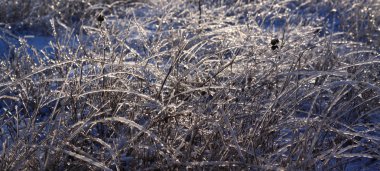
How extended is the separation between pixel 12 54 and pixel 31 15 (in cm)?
100

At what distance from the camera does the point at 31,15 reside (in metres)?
4.66

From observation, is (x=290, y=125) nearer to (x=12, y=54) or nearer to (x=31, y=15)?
(x=12, y=54)

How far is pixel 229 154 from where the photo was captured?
1.98m

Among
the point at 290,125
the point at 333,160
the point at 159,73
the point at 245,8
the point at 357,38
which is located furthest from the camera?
the point at 245,8

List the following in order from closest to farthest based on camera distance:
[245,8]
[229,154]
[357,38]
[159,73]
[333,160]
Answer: [229,154] < [333,160] < [159,73] < [357,38] < [245,8]

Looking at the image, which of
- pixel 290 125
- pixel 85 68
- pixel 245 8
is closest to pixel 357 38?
pixel 245 8

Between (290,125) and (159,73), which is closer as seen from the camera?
(290,125)

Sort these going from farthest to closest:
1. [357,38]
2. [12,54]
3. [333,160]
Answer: [357,38], [12,54], [333,160]

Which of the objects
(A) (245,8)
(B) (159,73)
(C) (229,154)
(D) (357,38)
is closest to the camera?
(C) (229,154)

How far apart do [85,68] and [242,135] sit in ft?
4.35

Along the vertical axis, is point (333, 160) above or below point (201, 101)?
below

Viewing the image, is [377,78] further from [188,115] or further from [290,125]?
[188,115]

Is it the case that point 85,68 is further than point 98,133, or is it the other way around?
point 85,68

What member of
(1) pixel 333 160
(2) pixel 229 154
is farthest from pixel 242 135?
(1) pixel 333 160
